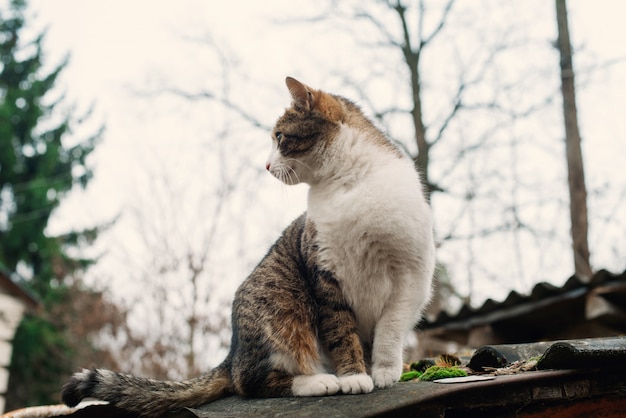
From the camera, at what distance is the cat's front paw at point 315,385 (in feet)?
7.27

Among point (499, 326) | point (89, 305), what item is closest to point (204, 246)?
point (89, 305)

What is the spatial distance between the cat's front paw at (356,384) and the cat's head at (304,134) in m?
1.00

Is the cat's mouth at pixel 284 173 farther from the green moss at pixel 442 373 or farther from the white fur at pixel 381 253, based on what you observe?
the green moss at pixel 442 373

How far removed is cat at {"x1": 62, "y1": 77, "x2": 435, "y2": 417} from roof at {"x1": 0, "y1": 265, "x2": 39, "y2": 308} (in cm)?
770

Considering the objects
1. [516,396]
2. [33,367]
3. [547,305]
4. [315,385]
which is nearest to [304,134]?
[315,385]

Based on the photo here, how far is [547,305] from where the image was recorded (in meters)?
4.98

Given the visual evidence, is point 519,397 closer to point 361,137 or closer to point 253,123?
point 361,137

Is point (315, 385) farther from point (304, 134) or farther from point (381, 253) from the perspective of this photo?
point (304, 134)

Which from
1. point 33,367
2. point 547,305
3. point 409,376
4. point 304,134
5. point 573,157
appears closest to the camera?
point 409,376

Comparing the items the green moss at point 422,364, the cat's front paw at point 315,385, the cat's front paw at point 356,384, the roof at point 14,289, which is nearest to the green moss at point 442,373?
the cat's front paw at point 356,384

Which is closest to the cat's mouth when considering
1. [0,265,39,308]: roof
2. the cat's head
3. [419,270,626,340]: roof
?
the cat's head

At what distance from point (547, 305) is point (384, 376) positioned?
3.27 m

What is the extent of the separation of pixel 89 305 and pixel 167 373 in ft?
9.76

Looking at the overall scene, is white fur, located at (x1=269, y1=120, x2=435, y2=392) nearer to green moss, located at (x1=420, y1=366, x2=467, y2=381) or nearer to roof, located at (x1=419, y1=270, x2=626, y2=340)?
green moss, located at (x1=420, y1=366, x2=467, y2=381)
